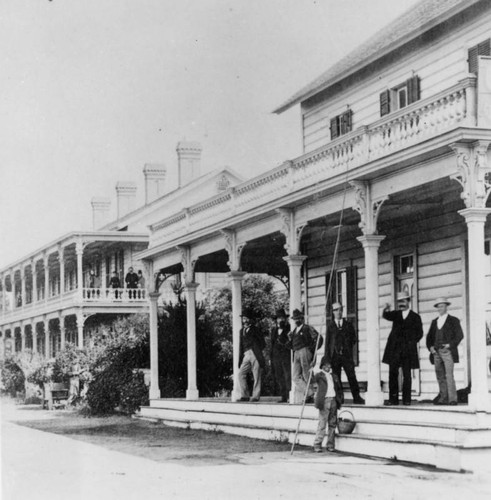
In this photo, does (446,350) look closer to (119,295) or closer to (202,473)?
(202,473)

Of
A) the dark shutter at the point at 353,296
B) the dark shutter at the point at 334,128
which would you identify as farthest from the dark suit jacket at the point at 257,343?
the dark shutter at the point at 334,128

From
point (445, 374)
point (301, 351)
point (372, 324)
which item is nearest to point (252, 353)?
A: point (301, 351)

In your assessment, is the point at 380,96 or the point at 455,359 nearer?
the point at 455,359

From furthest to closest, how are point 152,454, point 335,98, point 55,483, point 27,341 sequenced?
point 27,341
point 335,98
point 152,454
point 55,483

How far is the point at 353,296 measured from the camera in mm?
21297

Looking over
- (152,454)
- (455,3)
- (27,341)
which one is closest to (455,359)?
(152,454)

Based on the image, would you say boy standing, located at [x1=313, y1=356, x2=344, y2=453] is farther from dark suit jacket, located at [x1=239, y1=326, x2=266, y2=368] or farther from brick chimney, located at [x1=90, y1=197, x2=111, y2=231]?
brick chimney, located at [x1=90, y1=197, x2=111, y2=231]

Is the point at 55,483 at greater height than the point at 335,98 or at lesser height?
lesser

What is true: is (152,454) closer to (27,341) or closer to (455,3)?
(455,3)

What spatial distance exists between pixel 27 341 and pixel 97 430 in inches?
1487

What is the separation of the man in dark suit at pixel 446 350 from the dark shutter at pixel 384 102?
7048 millimetres

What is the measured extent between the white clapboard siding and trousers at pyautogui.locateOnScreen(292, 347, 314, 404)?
4752 mm

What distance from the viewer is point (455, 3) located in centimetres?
1767

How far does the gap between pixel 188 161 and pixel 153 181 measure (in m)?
2.67
